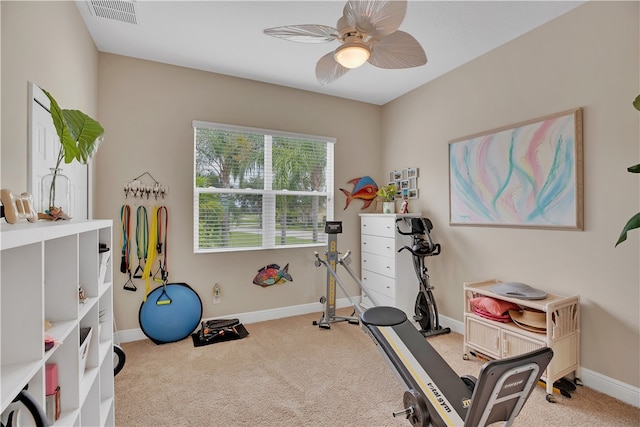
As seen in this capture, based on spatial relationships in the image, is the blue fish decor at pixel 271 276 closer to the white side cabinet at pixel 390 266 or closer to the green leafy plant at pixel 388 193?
the white side cabinet at pixel 390 266

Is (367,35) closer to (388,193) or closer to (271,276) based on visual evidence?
(388,193)

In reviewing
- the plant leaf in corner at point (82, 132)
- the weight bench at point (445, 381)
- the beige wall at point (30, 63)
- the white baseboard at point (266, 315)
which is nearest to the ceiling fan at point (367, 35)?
the plant leaf in corner at point (82, 132)

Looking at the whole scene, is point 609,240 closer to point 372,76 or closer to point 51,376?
point 372,76

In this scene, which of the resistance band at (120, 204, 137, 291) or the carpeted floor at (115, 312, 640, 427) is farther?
the resistance band at (120, 204, 137, 291)

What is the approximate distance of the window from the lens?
3.45 meters

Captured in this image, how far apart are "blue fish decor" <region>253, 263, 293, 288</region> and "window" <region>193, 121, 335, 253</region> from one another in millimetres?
261

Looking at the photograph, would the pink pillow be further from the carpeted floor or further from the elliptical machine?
the elliptical machine

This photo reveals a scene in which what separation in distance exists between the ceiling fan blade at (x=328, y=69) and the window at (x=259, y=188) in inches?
58.9

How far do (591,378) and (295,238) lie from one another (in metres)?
2.96

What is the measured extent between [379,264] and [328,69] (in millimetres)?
2371

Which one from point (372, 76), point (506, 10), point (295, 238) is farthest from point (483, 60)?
point (295, 238)

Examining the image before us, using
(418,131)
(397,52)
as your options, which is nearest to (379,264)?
(418,131)

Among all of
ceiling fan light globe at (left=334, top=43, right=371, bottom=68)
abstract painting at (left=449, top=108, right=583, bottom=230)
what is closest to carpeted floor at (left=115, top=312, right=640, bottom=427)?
abstract painting at (left=449, top=108, right=583, bottom=230)

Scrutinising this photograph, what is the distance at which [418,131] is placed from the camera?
3.82 meters
